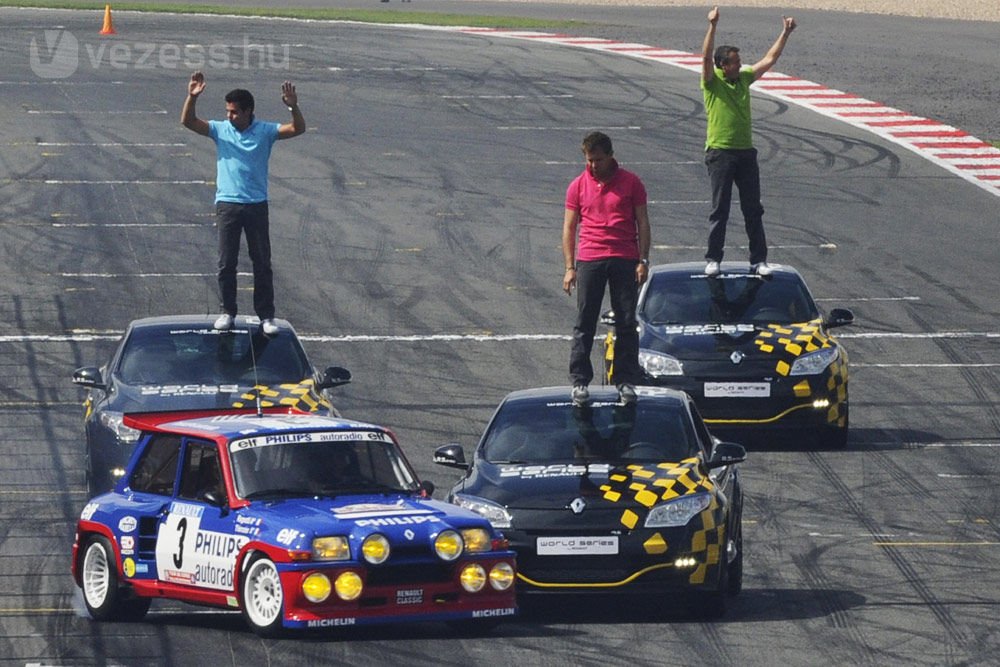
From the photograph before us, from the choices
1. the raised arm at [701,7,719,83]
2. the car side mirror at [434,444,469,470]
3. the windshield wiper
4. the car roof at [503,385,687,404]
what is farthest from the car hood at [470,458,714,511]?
the raised arm at [701,7,719,83]

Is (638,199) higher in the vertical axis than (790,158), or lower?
higher

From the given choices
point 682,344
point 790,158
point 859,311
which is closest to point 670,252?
point 859,311

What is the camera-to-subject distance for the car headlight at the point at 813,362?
1820 cm

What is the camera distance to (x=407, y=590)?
11328mm

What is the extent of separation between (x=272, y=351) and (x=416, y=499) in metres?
4.61

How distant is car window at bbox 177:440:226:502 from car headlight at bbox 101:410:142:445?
8.68 feet

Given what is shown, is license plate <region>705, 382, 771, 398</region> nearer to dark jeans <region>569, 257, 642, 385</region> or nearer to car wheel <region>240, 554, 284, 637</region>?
dark jeans <region>569, 257, 642, 385</region>

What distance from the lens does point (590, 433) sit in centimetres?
1350

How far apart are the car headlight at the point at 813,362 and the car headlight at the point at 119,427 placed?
5.96m

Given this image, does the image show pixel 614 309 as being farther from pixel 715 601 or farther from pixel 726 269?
pixel 726 269

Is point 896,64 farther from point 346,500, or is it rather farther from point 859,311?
point 346,500

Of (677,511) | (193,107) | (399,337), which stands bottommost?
(399,337)

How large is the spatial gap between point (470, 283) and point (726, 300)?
22.1 ft

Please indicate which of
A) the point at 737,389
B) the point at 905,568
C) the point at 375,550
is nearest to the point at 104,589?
the point at 375,550
